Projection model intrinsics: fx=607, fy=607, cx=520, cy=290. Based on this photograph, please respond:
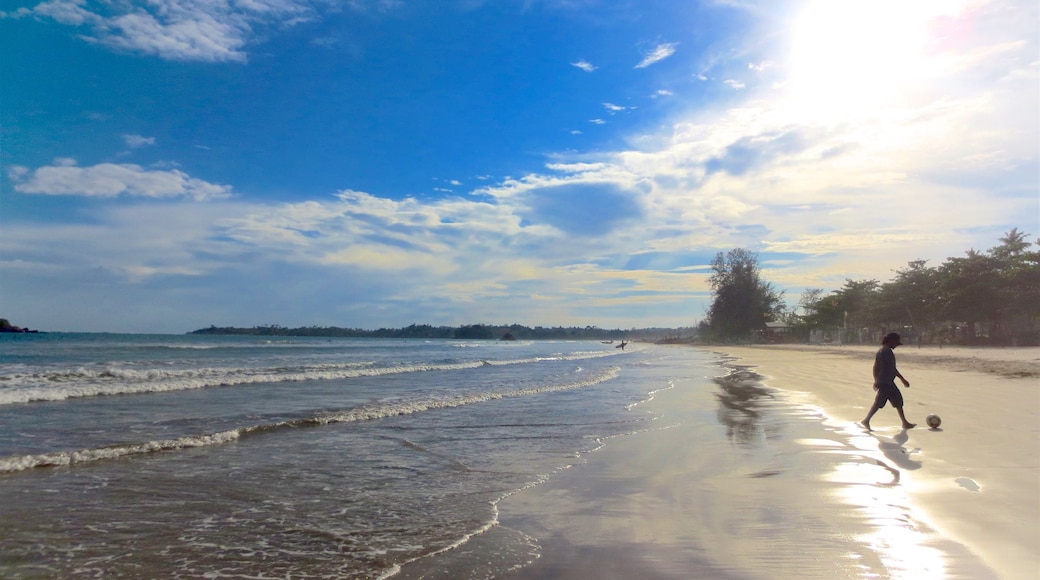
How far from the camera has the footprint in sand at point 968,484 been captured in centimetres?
578

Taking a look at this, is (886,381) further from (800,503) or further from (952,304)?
(952,304)

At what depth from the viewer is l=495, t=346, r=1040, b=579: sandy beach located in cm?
418

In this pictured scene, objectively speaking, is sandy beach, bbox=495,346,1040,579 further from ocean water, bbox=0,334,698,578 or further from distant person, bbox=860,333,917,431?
ocean water, bbox=0,334,698,578

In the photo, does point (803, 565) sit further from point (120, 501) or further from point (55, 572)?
point (120, 501)

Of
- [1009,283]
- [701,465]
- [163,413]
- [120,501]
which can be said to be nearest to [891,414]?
[701,465]

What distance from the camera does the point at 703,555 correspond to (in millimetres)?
4391

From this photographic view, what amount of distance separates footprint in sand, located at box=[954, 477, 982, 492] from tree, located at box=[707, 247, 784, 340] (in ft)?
277

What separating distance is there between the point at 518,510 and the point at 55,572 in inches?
142

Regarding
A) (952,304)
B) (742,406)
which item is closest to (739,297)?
(952,304)

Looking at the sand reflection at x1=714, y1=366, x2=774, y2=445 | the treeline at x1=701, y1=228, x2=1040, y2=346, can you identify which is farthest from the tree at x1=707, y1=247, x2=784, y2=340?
the sand reflection at x1=714, y1=366, x2=774, y2=445

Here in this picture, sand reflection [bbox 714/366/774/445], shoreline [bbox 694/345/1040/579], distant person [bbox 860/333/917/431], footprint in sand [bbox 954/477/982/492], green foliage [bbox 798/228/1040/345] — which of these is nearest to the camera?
shoreline [bbox 694/345/1040/579]

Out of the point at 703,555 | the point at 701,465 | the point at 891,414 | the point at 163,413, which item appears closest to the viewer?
the point at 703,555

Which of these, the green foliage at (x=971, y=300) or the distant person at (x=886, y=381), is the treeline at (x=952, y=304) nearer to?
the green foliage at (x=971, y=300)

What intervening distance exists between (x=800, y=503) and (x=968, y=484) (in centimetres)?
182
